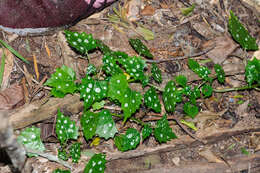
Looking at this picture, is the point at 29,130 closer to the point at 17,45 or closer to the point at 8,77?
the point at 8,77

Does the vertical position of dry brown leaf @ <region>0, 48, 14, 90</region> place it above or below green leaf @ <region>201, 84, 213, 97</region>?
above

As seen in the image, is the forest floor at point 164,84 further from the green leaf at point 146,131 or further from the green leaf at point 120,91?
the green leaf at point 120,91

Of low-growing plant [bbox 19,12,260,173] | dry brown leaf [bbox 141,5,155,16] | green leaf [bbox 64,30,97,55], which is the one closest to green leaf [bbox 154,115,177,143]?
low-growing plant [bbox 19,12,260,173]

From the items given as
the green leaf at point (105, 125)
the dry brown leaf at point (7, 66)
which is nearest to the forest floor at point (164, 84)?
the dry brown leaf at point (7, 66)

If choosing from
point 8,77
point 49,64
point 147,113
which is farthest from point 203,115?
point 8,77

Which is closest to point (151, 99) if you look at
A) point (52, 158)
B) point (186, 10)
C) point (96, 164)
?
point (96, 164)

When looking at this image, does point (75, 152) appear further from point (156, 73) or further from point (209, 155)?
point (209, 155)

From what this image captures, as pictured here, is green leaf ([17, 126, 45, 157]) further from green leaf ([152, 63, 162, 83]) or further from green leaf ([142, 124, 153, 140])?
green leaf ([152, 63, 162, 83])
